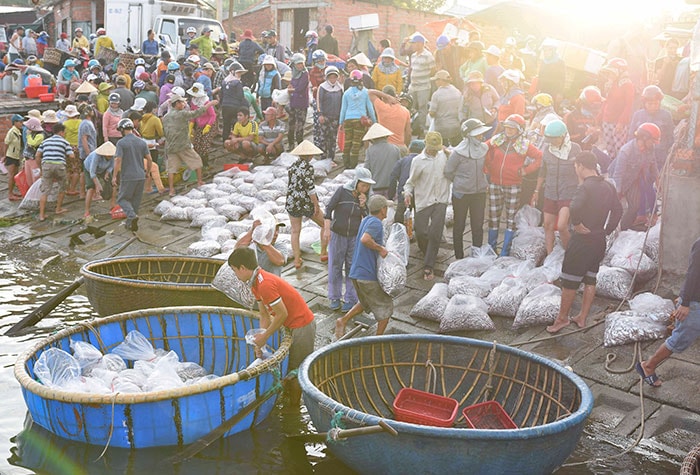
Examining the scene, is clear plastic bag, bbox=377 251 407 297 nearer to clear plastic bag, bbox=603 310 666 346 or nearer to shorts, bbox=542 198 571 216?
clear plastic bag, bbox=603 310 666 346

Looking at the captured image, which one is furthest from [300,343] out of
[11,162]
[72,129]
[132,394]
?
[11,162]

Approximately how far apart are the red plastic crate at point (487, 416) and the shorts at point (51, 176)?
33.1 feet

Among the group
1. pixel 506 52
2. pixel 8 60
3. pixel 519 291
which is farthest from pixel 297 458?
pixel 8 60

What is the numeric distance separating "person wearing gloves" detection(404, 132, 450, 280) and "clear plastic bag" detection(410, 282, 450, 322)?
35.4 inches

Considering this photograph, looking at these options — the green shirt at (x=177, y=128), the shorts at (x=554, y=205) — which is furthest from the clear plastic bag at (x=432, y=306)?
the green shirt at (x=177, y=128)

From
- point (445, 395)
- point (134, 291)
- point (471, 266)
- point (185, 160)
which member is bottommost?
point (445, 395)

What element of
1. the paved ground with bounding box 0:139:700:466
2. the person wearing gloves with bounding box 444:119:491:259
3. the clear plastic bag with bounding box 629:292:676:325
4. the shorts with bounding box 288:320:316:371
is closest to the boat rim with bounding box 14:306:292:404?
the shorts with bounding box 288:320:316:371

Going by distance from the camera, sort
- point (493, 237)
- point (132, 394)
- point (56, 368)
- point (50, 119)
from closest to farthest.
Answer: point (132, 394) < point (56, 368) < point (493, 237) < point (50, 119)

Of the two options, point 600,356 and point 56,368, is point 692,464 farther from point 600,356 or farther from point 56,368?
point 56,368

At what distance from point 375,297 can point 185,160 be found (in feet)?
23.6

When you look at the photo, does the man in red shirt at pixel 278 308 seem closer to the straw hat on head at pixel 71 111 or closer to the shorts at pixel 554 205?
the shorts at pixel 554 205

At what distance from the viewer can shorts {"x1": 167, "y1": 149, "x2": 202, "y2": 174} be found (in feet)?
44.4

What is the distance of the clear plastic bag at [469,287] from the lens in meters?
8.36

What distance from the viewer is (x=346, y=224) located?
8.36 metres
